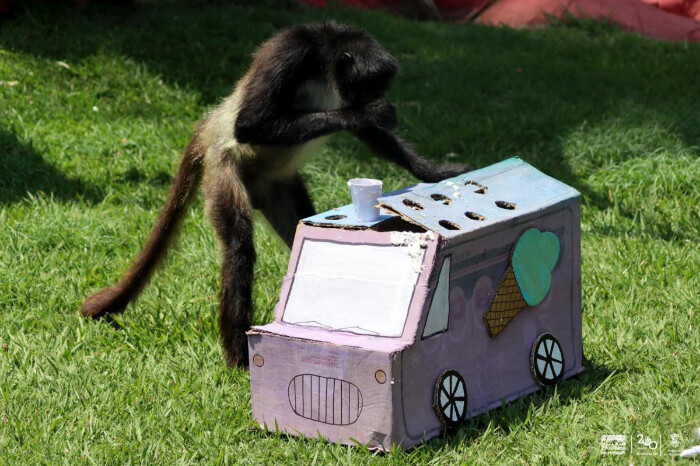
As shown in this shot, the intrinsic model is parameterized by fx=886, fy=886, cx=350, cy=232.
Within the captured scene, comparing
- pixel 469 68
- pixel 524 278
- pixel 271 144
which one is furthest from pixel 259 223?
pixel 469 68

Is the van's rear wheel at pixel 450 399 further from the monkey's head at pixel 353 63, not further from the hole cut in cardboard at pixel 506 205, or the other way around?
the monkey's head at pixel 353 63

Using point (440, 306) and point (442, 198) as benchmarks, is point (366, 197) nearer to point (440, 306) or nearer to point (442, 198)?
point (442, 198)

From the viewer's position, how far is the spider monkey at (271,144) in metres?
4.14

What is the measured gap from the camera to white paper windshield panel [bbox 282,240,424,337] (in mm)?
3285

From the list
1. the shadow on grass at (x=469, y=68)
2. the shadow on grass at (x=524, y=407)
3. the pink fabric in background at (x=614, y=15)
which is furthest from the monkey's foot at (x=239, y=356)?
the pink fabric in background at (x=614, y=15)

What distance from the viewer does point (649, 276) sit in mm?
4934

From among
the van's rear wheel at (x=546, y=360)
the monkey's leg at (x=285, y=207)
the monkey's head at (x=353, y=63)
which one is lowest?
the van's rear wheel at (x=546, y=360)

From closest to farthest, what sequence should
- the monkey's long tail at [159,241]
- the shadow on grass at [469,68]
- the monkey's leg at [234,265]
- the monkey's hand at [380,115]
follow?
1. the monkey's leg at [234,265]
2. the monkey's hand at [380,115]
3. the monkey's long tail at [159,241]
4. the shadow on grass at [469,68]

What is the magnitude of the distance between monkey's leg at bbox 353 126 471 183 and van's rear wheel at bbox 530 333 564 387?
1012 millimetres

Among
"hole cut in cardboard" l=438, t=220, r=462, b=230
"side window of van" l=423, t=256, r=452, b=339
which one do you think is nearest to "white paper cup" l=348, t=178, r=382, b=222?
"hole cut in cardboard" l=438, t=220, r=462, b=230

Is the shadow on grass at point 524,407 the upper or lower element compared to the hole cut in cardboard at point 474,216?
lower

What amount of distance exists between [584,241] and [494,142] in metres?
1.84

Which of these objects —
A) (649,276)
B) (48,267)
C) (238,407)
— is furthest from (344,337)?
(48,267)

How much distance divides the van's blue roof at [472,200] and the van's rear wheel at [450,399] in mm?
562
